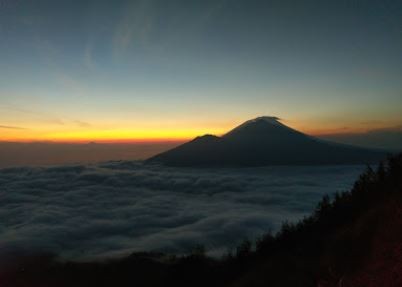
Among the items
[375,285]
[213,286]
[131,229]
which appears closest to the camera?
[375,285]

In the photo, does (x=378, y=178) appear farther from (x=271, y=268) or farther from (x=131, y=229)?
(x=131, y=229)

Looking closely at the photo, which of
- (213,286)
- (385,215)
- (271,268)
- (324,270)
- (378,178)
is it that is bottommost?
(213,286)

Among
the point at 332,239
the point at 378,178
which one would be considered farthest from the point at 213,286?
the point at 378,178

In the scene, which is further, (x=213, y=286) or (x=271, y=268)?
(x=213, y=286)

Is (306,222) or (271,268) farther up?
(306,222)

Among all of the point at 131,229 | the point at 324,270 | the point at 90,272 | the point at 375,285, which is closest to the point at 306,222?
the point at 324,270

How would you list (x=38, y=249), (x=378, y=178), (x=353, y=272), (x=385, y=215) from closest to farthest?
(x=353, y=272) → (x=385, y=215) → (x=378, y=178) → (x=38, y=249)

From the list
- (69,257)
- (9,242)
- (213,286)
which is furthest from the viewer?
(9,242)

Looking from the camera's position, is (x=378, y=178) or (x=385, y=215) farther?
(x=378, y=178)

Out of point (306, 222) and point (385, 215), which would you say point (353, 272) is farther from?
point (306, 222)
